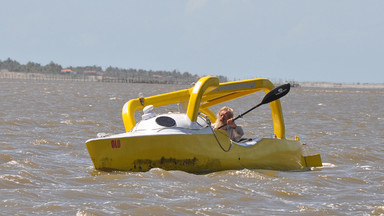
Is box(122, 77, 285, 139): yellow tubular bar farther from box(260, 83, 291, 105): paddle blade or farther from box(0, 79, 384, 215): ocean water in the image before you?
box(0, 79, 384, 215): ocean water

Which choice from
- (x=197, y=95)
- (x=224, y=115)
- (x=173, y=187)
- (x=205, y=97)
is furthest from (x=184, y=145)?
(x=205, y=97)

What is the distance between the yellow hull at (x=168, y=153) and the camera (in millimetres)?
10867

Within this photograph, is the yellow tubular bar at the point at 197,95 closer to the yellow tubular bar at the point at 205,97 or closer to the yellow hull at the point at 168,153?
the yellow tubular bar at the point at 205,97

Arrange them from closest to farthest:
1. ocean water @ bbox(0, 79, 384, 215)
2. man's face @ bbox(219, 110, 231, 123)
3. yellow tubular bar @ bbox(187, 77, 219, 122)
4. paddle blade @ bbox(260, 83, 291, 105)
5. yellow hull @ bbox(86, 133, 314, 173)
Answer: ocean water @ bbox(0, 79, 384, 215) < yellow hull @ bbox(86, 133, 314, 173) < yellow tubular bar @ bbox(187, 77, 219, 122) < man's face @ bbox(219, 110, 231, 123) < paddle blade @ bbox(260, 83, 291, 105)

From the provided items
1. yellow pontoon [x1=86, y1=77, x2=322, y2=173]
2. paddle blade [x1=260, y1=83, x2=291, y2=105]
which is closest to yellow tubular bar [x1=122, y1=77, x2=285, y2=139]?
yellow pontoon [x1=86, y1=77, x2=322, y2=173]

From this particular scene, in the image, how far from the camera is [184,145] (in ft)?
36.4

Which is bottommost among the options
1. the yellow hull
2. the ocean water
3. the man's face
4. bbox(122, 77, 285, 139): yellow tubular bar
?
the ocean water

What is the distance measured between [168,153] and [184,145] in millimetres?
289

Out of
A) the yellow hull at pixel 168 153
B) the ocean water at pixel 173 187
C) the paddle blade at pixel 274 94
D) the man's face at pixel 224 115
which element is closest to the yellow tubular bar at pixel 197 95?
the yellow hull at pixel 168 153

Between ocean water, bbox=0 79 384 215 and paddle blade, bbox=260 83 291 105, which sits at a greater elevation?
paddle blade, bbox=260 83 291 105

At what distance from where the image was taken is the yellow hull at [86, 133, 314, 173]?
10867mm

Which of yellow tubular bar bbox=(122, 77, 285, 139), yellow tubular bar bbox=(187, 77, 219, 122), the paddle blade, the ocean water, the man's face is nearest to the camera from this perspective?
the ocean water

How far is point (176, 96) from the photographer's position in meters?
12.7

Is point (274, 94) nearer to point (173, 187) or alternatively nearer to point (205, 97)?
point (205, 97)
